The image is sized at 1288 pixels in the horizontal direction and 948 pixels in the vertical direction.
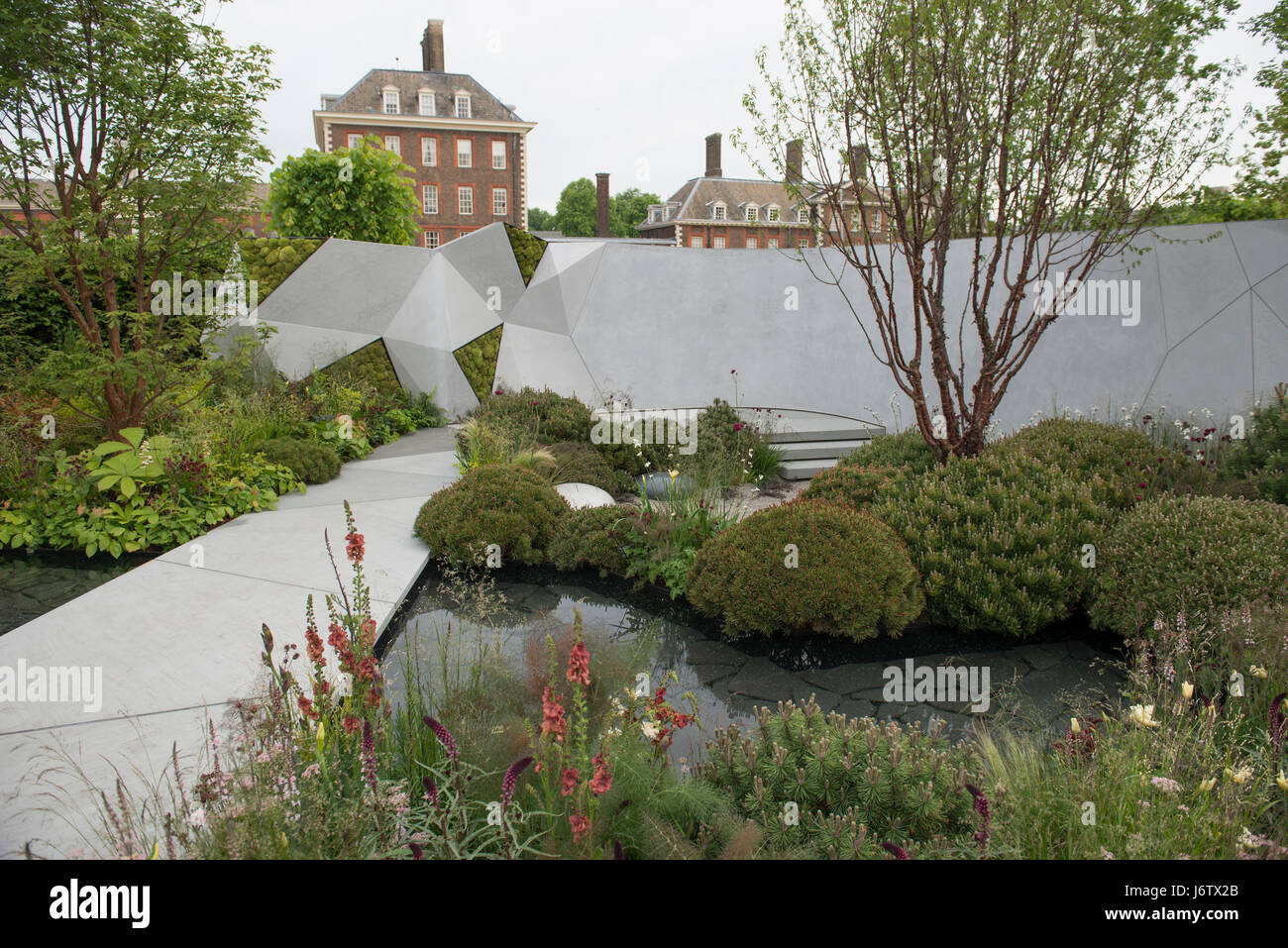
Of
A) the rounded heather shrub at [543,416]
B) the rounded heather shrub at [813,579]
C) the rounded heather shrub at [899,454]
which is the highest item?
the rounded heather shrub at [543,416]

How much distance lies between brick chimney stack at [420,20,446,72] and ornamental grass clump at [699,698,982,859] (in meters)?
41.6

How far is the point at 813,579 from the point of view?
Answer: 4.29m

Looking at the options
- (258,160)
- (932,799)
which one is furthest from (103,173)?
(932,799)

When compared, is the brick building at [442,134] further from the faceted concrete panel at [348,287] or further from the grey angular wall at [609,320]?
the grey angular wall at [609,320]

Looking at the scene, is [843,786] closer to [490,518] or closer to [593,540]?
[593,540]

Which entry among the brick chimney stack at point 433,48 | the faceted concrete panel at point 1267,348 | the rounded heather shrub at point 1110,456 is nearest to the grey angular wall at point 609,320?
the faceted concrete panel at point 1267,348

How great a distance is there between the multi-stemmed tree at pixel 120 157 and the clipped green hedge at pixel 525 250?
514 centimetres

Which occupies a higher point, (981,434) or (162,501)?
(981,434)

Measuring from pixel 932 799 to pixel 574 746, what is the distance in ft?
3.81

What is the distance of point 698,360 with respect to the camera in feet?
37.6

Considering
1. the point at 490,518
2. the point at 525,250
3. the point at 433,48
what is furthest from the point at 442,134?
the point at 490,518

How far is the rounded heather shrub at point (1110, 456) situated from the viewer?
17.1 ft
